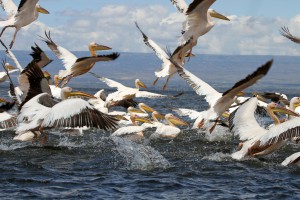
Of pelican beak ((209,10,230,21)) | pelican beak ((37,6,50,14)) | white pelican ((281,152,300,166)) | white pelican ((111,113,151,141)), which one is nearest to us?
white pelican ((281,152,300,166))

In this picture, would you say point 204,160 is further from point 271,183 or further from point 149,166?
point 271,183

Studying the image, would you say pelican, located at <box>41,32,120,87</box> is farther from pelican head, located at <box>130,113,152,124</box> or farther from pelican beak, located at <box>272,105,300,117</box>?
pelican beak, located at <box>272,105,300,117</box>

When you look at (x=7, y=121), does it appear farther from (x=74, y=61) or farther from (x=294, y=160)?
(x=294, y=160)

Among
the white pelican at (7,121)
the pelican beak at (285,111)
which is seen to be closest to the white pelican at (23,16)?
the white pelican at (7,121)

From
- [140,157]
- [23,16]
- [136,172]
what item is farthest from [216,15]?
[136,172]

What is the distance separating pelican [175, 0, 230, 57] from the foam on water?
2.93 m

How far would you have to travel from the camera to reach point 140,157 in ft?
33.6

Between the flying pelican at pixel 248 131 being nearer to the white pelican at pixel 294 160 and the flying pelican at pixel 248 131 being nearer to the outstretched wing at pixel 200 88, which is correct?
the white pelican at pixel 294 160

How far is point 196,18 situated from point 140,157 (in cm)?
356

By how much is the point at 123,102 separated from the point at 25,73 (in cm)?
422

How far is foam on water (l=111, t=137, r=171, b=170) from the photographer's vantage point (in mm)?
9984

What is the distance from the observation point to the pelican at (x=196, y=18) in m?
12.2

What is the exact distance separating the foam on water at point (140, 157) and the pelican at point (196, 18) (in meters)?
2.93

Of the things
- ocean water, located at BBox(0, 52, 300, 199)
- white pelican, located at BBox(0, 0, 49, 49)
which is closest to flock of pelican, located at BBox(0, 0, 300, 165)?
white pelican, located at BBox(0, 0, 49, 49)
